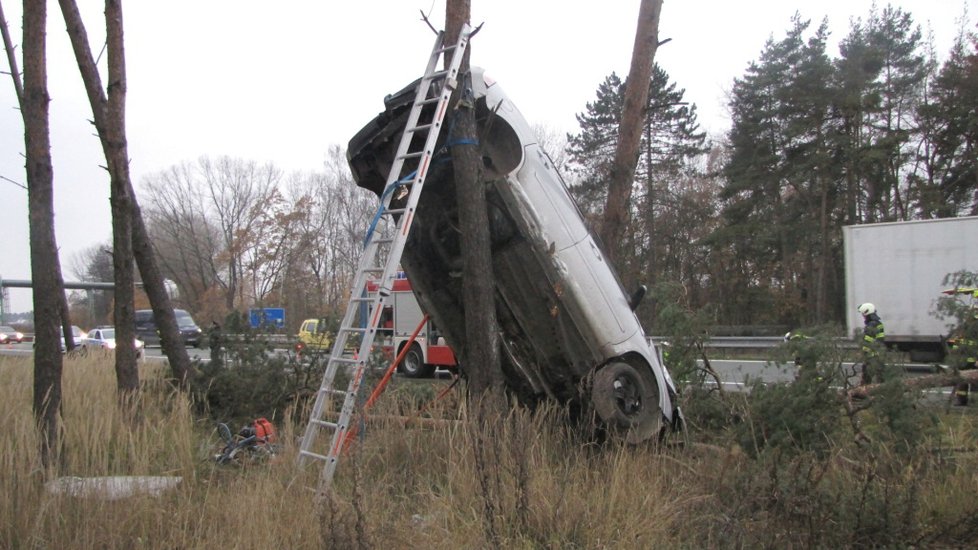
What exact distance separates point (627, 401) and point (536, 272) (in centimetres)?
110

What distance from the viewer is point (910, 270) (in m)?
15.8

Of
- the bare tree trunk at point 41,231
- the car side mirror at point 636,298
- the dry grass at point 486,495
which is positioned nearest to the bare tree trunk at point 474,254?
the dry grass at point 486,495

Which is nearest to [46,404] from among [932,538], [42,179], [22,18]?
[42,179]

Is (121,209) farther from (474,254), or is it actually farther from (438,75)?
(474,254)

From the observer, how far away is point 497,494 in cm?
352

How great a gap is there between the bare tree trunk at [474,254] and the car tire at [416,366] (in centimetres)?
1230

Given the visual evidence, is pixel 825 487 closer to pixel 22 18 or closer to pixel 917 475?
pixel 917 475

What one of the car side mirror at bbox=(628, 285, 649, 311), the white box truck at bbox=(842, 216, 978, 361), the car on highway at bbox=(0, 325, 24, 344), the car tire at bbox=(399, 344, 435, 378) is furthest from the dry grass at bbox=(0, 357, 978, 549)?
the car on highway at bbox=(0, 325, 24, 344)

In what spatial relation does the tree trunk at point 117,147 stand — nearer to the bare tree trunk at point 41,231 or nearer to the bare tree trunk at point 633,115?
the bare tree trunk at point 41,231

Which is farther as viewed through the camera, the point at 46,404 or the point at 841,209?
the point at 841,209

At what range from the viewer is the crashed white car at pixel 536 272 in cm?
500

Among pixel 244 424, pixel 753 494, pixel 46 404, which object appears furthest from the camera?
pixel 244 424

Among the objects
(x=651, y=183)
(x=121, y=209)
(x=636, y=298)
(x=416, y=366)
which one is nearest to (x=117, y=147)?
(x=121, y=209)

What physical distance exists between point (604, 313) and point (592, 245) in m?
0.57
